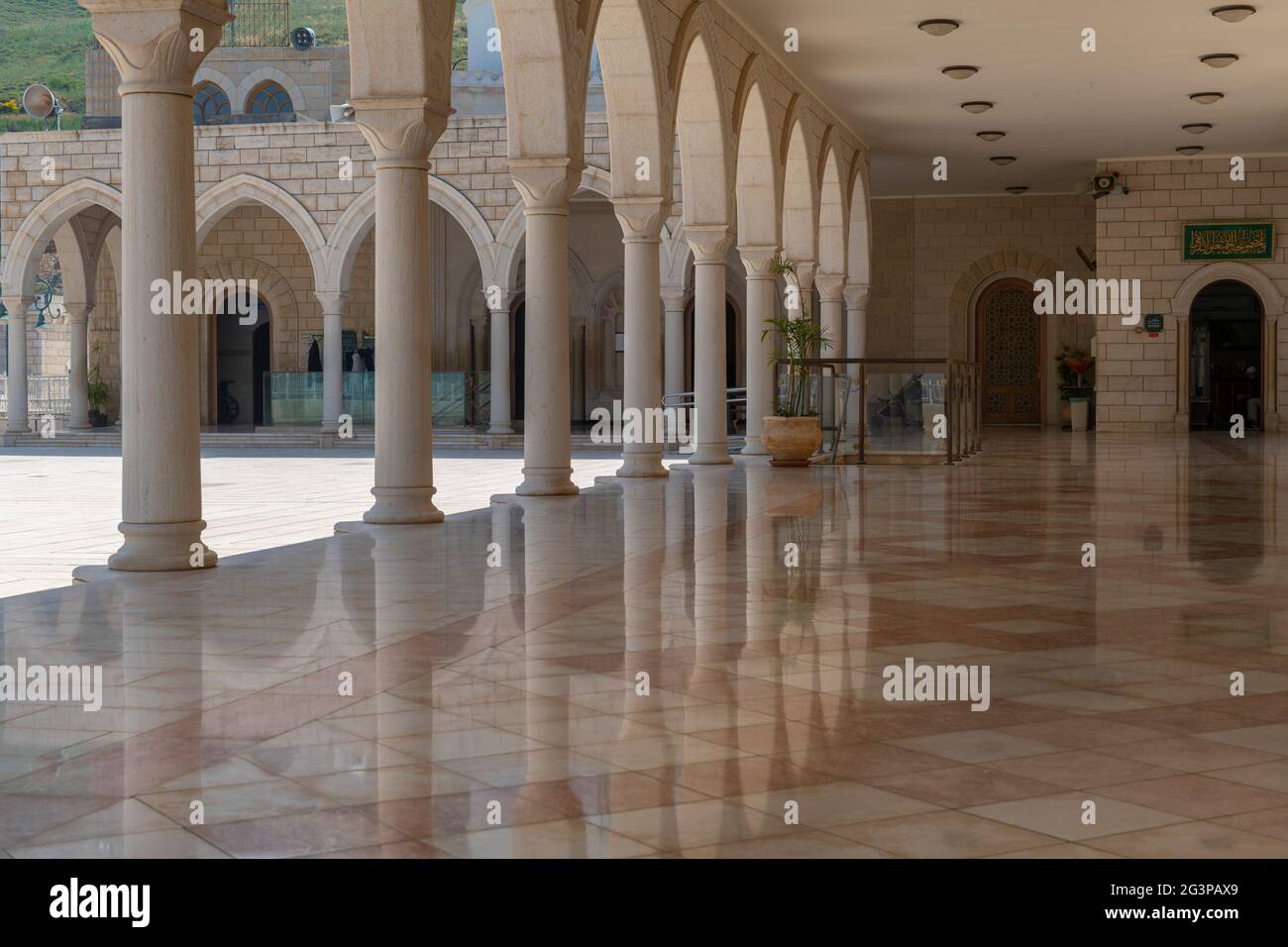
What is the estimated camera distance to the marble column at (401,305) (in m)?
8.30

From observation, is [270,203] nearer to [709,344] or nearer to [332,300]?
[332,300]

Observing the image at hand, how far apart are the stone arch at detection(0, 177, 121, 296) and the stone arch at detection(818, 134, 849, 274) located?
1046 cm

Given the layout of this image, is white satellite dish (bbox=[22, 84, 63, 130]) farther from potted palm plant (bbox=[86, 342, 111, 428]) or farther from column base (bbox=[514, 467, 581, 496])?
column base (bbox=[514, 467, 581, 496])

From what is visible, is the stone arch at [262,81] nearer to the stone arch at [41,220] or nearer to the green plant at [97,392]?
the green plant at [97,392]

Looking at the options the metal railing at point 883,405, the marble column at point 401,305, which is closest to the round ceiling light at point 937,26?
the metal railing at point 883,405

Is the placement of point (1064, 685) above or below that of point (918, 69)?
below

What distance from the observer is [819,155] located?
60.0ft

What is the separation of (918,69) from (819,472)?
202 inches

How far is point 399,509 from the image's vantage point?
836 centimetres

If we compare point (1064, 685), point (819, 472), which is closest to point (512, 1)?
point (819, 472)
